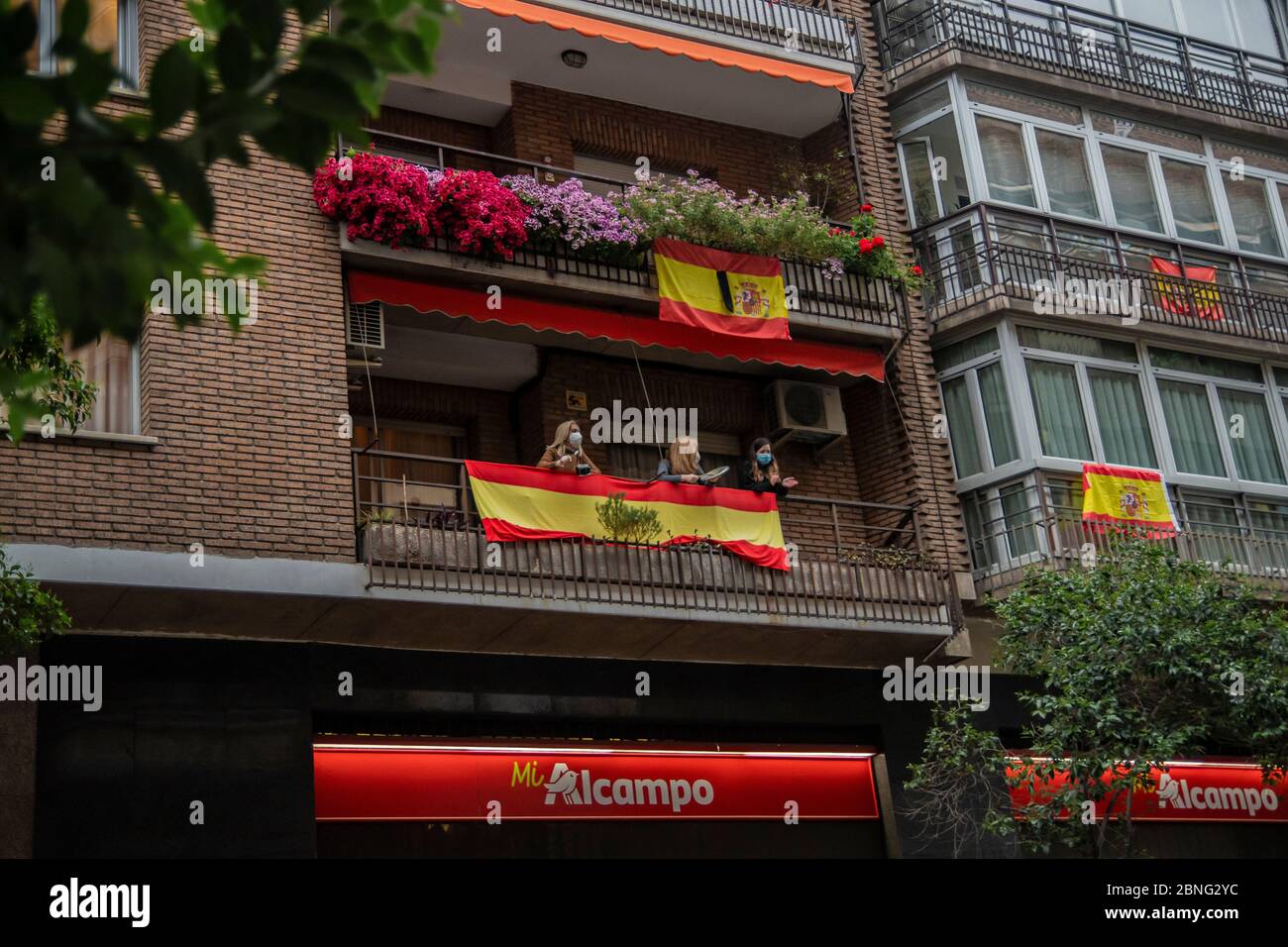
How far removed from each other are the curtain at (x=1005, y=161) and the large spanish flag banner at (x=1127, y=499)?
131 inches

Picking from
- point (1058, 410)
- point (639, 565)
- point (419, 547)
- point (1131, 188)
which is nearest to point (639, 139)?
point (1058, 410)

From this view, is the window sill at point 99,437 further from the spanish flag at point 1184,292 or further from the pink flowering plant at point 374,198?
the spanish flag at point 1184,292

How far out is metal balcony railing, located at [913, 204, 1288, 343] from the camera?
17.9 meters

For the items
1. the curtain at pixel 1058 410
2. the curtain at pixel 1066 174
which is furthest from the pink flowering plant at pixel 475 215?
the curtain at pixel 1066 174

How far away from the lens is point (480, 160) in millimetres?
17453

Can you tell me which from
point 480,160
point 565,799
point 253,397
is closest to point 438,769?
point 565,799

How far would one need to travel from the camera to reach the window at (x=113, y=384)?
13.0 metres

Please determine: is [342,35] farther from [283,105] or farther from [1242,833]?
[1242,833]

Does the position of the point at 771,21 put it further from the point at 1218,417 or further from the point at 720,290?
the point at 1218,417

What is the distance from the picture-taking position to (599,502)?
14.6m

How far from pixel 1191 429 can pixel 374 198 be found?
991 centimetres

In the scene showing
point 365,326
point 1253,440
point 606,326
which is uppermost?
point 606,326

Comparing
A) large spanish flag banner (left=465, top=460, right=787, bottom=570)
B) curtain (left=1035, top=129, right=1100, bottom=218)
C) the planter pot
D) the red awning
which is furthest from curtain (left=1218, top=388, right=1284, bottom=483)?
the planter pot
